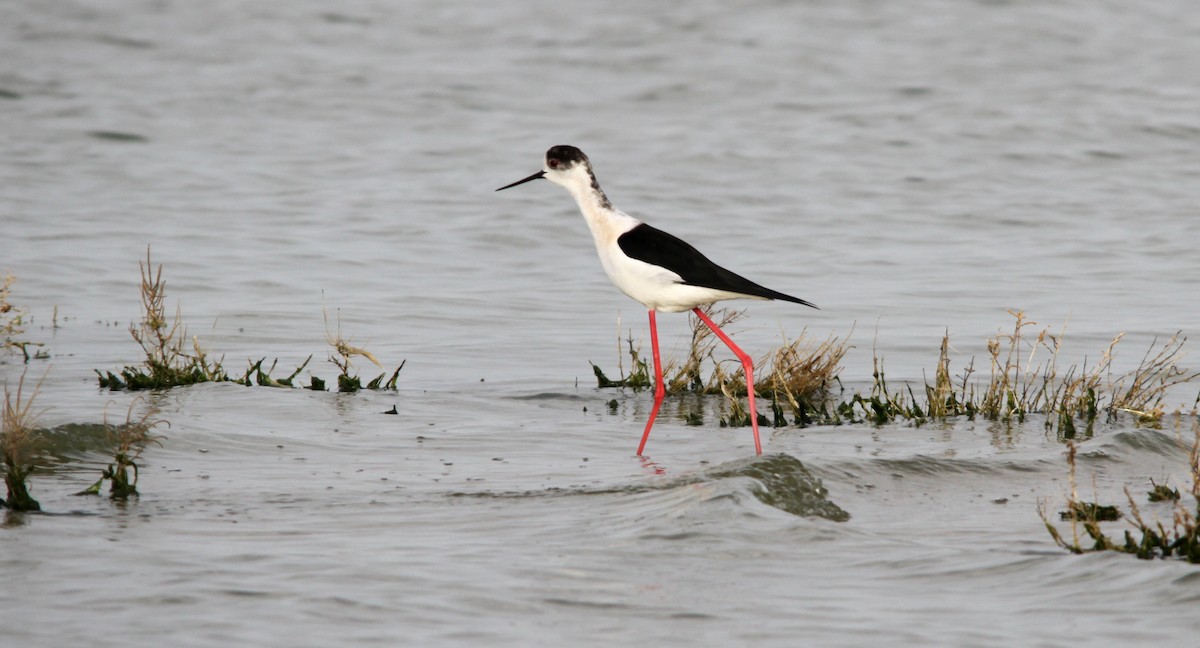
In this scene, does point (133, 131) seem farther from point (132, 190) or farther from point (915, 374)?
point (915, 374)

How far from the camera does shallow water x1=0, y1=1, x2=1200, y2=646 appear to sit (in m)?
4.65

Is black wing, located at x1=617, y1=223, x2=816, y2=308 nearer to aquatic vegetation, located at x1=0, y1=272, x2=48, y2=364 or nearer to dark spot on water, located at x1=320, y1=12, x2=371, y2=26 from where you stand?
aquatic vegetation, located at x1=0, y1=272, x2=48, y2=364

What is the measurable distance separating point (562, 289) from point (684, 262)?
19.4ft

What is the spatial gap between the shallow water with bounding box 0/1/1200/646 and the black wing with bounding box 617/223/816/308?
767mm

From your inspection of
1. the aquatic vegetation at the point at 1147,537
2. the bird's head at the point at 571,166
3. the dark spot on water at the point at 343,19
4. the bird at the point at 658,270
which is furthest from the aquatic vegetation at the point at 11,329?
the dark spot on water at the point at 343,19

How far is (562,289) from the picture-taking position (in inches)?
502

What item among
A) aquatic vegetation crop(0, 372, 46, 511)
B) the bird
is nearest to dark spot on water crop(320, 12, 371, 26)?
the bird

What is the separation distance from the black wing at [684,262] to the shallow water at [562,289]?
0.77m

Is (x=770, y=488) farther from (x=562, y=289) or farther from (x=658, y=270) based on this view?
(x=562, y=289)

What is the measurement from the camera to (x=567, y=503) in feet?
18.9

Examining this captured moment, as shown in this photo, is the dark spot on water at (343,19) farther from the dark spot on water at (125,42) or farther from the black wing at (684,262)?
the black wing at (684,262)

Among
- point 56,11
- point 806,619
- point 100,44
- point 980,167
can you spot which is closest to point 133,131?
point 100,44

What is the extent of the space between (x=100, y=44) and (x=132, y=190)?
34.3ft

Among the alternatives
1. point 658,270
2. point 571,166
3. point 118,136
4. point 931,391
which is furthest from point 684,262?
point 118,136
